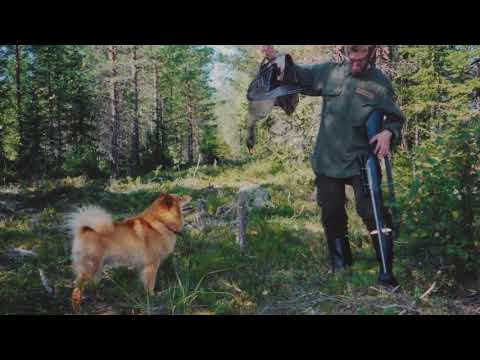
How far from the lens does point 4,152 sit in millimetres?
3283

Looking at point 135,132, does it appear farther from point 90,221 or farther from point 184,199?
point 90,221

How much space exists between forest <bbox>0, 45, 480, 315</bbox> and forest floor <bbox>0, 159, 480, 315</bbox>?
1cm

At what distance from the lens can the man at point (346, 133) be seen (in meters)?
3.19

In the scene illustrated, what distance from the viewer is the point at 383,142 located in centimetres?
315

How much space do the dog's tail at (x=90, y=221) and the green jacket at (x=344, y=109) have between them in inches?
66.1

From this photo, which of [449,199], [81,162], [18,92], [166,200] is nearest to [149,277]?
[166,200]

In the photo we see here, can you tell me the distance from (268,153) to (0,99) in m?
2.20

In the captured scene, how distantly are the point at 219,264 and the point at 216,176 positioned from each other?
725 mm

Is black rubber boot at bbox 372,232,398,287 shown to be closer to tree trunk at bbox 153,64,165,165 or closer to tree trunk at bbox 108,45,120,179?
tree trunk at bbox 153,64,165,165

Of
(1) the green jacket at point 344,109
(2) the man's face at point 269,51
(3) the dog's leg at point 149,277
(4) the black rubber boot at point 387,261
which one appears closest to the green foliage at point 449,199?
(4) the black rubber boot at point 387,261

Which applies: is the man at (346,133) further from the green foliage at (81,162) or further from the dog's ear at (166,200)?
the green foliage at (81,162)

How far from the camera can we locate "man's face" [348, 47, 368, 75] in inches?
126
